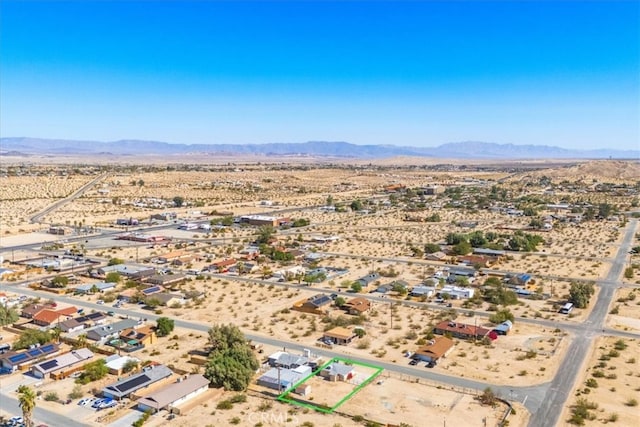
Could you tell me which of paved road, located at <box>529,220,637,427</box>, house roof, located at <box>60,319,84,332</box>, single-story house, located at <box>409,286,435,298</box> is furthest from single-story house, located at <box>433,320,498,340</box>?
house roof, located at <box>60,319,84,332</box>

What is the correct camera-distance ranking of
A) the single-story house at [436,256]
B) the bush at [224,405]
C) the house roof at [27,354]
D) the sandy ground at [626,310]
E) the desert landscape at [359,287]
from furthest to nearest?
the single-story house at [436,256], the sandy ground at [626,310], the house roof at [27,354], the desert landscape at [359,287], the bush at [224,405]

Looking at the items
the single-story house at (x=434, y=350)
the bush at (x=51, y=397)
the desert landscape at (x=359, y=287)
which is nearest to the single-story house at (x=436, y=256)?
the desert landscape at (x=359, y=287)

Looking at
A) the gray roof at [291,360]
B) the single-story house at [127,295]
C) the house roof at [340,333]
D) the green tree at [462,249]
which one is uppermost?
the green tree at [462,249]

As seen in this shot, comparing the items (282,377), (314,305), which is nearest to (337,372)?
(282,377)

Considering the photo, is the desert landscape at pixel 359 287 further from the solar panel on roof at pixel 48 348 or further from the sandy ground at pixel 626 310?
the solar panel on roof at pixel 48 348

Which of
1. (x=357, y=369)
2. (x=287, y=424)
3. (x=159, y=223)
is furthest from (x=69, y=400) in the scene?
(x=159, y=223)

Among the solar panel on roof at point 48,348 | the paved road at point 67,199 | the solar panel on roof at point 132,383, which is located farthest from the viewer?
the paved road at point 67,199

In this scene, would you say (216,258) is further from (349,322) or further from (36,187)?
(36,187)
